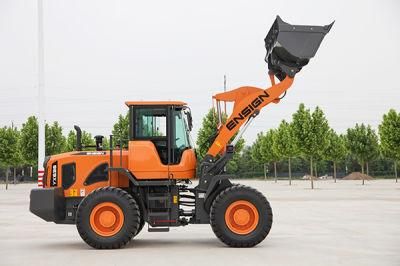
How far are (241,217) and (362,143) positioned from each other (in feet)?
156

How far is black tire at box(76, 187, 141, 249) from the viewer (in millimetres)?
10969

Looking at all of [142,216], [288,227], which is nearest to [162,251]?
[142,216]

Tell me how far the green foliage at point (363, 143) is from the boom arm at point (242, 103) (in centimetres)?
4564

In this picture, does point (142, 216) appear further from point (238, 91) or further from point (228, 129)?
point (238, 91)

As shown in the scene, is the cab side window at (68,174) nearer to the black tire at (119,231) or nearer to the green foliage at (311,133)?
the black tire at (119,231)

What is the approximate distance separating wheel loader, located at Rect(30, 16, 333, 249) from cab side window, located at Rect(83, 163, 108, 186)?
0.07 feet

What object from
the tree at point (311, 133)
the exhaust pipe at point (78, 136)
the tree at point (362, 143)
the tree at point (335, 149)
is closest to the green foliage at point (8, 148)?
the tree at point (311, 133)

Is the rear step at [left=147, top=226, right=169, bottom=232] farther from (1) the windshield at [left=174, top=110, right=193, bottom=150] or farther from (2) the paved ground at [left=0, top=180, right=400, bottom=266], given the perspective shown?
(1) the windshield at [left=174, top=110, right=193, bottom=150]

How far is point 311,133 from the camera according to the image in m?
41.2

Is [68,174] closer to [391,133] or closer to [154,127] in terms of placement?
[154,127]

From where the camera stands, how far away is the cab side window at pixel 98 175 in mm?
11852

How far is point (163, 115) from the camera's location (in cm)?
1171

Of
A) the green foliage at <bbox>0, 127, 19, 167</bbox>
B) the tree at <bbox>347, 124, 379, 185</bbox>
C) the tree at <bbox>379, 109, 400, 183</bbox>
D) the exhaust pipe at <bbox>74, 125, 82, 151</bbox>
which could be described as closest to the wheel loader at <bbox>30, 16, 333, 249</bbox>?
the exhaust pipe at <bbox>74, 125, 82, 151</bbox>

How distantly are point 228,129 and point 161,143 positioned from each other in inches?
59.1
